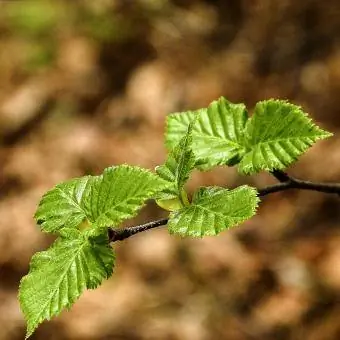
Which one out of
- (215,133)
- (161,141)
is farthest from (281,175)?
(161,141)

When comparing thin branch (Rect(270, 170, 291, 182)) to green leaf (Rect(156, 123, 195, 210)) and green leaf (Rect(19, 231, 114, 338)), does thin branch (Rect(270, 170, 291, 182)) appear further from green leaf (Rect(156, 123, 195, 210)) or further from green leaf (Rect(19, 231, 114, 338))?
green leaf (Rect(19, 231, 114, 338))

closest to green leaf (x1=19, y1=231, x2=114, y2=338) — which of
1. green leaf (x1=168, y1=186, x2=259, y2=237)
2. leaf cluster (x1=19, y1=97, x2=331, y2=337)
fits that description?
leaf cluster (x1=19, y1=97, x2=331, y2=337)

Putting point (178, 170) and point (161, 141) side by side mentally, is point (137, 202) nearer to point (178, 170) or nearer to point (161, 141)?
point (178, 170)

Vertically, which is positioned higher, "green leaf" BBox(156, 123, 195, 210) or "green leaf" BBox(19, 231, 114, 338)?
"green leaf" BBox(156, 123, 195, 210)

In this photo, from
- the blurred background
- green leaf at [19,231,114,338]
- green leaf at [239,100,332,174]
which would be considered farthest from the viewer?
the blurred background

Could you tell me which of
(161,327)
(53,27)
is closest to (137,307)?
(161,327)

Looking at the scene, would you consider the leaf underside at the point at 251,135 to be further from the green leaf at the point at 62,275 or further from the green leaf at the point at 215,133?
the green leaf at the point at 62,275

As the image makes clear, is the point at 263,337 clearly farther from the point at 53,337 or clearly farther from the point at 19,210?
the point at 19,210

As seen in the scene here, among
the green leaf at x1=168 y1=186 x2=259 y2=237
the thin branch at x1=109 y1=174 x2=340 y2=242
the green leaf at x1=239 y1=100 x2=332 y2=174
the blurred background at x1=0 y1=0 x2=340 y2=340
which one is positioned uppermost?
the green leaf at x1=239 y1=100 x2=332 y2=174
